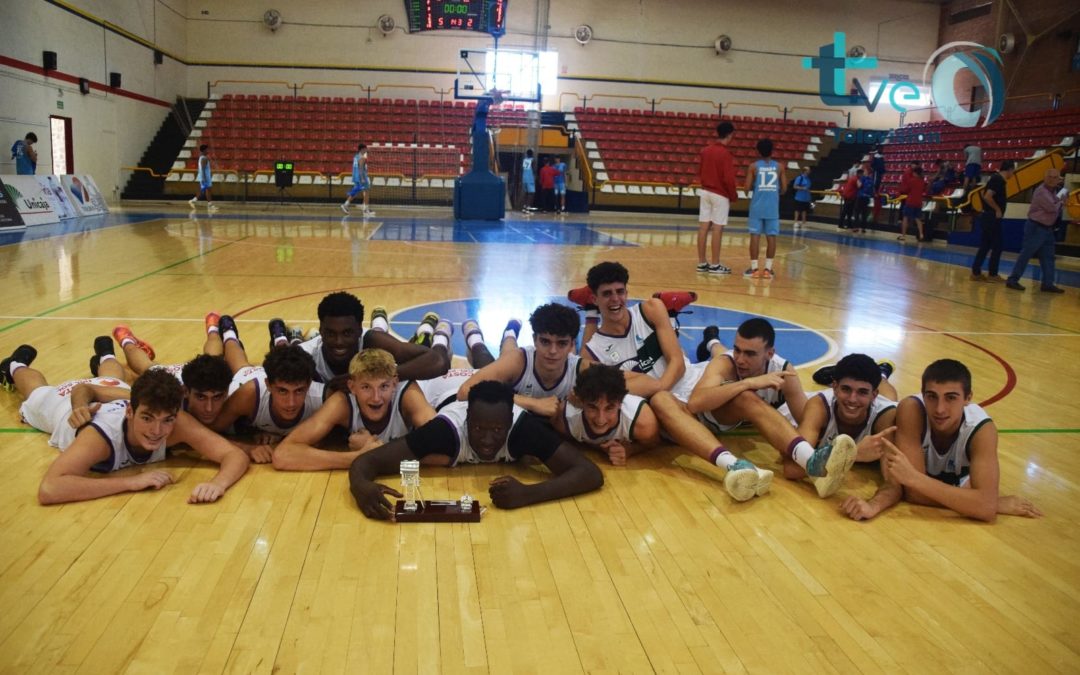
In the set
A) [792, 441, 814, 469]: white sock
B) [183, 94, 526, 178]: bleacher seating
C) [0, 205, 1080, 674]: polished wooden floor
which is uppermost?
[183, 94, 526, 178]: bleacher seating

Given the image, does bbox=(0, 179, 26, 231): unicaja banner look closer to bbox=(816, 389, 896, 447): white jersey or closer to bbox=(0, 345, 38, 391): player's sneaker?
bbox=(0, 345, 38, 391): player's sneaker

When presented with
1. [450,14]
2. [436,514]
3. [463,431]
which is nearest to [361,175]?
[450,14]

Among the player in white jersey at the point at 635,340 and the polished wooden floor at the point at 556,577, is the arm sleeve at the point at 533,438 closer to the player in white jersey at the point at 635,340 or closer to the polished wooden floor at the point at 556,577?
the polished wooden floor at the point at 556,577

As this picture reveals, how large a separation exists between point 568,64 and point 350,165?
755 centimetres

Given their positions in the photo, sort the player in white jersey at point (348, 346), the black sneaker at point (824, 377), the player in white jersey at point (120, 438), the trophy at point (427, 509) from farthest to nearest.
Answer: the black sneaker at point (824, 377) → the player in white jersey at point (348, 346) → the player in white jersey at point (120, 438) → the trophy at point (427, 509)

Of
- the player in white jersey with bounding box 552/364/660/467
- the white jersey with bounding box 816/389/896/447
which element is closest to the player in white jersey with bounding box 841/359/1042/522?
the white jersey with bounding box 816/389/896/447

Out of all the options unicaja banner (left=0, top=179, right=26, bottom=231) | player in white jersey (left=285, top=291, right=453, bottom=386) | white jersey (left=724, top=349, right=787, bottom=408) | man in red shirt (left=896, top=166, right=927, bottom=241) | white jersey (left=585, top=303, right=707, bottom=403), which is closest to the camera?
white jersey (left=724, top=349, right=787, bottom=408)

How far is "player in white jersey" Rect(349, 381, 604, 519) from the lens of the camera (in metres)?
3.28

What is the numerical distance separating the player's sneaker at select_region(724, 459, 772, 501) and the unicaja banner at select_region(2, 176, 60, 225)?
46.0ft

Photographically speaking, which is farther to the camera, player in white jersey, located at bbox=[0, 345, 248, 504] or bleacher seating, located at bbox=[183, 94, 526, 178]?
bleacher seating, located at bbox=[183, 94, 526, 178]

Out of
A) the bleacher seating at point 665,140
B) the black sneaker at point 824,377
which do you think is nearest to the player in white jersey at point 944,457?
the black sneaker at point 824,377

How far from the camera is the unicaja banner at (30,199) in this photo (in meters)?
13.7

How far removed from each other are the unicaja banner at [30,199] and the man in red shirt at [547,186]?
11.9 metres

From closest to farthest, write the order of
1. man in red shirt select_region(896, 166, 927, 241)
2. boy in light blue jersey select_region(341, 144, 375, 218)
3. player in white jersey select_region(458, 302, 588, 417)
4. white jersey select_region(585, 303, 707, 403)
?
player in white jersey select_region(458, 302, 588, 417), white jersey select_region(585, 303, 707, 403), man in red shirt select_region(896, 166, 927, 241), boy in light blue jersey select_region(341, 144, 375, 218)
